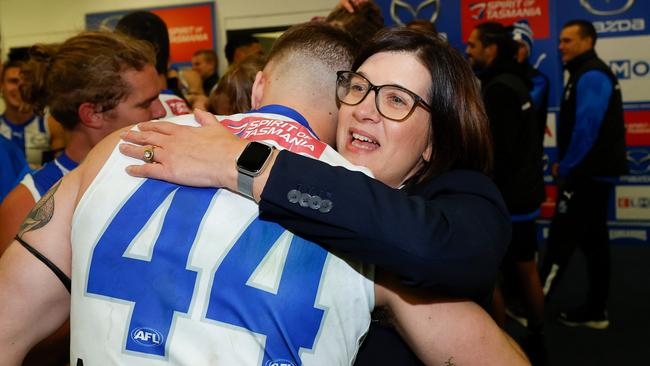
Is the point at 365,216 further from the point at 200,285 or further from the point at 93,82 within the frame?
the point at 93,82

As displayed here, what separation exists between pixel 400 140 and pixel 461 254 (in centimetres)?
44

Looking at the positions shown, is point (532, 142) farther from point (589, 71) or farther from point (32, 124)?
point (32, 124)

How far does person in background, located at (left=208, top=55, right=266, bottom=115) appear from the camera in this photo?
2426 millimetres

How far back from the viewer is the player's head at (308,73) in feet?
4.48

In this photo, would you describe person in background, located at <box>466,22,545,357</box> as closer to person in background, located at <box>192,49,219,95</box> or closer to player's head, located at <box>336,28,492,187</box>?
player's head, located at <box>336,28,492,187</box>

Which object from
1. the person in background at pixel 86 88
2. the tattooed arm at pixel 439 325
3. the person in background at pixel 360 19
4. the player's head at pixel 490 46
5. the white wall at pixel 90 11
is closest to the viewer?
the tattooed arm at pixel 439 325

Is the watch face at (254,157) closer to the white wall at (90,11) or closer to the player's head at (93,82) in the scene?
the player's head at (93,82)

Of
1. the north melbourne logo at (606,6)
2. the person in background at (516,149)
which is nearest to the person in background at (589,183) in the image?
the person in background at (516,149)

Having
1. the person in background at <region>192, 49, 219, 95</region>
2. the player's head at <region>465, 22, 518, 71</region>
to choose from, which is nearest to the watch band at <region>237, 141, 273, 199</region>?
the player's head at <region>465, 22, 518, 71</region>

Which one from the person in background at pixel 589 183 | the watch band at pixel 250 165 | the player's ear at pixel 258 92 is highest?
the player's ear at pixel 258 92

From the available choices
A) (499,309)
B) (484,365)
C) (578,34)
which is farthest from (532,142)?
(484,365)

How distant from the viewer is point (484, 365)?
1.16 meters

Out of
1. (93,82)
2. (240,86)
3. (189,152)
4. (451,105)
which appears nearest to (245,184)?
(189,152)

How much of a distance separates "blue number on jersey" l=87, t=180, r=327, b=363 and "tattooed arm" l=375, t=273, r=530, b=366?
0.18 metres
